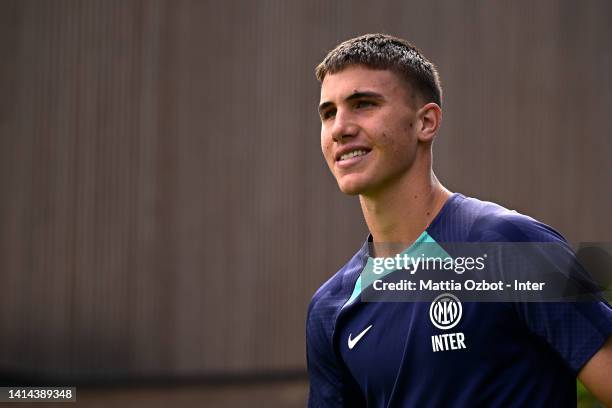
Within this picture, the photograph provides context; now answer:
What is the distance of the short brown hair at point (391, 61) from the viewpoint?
13.3 ft

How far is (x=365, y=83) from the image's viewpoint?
13.1ft

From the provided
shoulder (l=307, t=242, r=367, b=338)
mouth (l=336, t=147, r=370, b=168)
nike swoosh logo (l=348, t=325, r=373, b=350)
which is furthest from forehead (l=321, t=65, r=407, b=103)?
nike swoosh logo (l=348, t=325, r=373, b=350)

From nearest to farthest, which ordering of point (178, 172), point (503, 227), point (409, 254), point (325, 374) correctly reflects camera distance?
point (503, 227), point (409, 254), point (325, 374), point (178, 172)

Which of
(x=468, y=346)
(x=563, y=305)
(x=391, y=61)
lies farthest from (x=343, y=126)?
(x=563, y=305)

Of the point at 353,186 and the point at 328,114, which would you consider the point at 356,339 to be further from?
the point at 328,114

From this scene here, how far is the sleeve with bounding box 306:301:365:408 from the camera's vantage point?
4.32 meters

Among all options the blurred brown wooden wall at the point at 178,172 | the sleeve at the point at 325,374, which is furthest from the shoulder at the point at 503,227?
the blurred brown wooden wall at the point at 178,172

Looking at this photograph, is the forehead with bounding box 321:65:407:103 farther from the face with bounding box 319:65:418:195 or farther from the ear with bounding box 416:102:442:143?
the ear with bounding box 416:102:442:143

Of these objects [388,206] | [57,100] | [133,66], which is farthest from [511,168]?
[388,206]

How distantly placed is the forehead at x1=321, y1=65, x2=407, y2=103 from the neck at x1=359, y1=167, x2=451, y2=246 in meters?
0.41

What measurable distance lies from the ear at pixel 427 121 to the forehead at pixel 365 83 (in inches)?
5.3

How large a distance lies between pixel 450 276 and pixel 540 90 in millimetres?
17603

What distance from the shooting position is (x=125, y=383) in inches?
604

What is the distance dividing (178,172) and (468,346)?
13.2 meters
